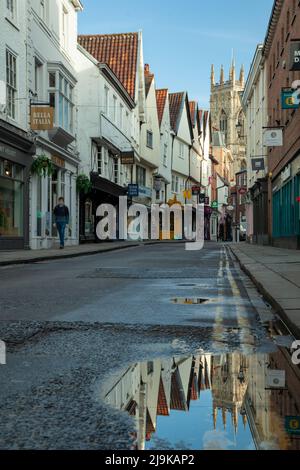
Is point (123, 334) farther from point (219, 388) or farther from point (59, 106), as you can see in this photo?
Answer: point (59, 106)

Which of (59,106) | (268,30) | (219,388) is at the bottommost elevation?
(219,388)

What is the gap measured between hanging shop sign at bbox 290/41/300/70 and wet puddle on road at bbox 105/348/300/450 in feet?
41.5

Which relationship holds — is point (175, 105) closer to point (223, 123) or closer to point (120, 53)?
point (120, 53)

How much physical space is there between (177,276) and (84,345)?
675cm

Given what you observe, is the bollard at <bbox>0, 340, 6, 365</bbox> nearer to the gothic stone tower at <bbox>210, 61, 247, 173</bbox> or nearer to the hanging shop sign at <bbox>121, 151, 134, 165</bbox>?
the hanging shop sign at <bbox>121, 151, 134, 165</bbox>

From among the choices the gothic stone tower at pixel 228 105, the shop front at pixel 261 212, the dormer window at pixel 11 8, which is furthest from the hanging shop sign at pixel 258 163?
the gothic stone tower at pixel 228 105

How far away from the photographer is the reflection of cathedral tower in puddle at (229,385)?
3090 millimetres

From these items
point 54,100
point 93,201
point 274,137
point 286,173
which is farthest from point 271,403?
point 93,201

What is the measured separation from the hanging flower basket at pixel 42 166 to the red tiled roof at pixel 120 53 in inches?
759

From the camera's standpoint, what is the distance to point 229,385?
3596 mm

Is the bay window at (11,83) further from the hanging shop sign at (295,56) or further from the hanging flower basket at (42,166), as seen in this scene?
the hanging shop sign at (295,56)

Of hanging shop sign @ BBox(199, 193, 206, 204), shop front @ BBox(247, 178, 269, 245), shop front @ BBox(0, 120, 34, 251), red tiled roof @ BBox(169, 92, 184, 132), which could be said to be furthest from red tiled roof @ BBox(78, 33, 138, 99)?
hanging shop sign @ BBox(199, 193, 206, 204)

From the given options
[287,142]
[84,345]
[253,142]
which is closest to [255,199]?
[253,142]

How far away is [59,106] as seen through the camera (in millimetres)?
25547
